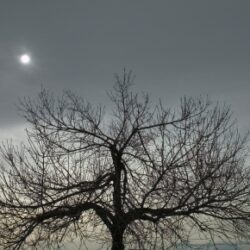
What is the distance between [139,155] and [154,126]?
0.96 meters

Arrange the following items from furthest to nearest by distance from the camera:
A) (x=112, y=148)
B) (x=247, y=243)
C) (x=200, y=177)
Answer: (x=112, y=148) < (x=247, y=243) < (x=200, y=177)

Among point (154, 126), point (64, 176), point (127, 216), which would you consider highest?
point (154, 126)

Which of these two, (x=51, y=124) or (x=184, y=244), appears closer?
(x=184, y=244)

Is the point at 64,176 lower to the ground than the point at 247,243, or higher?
higher

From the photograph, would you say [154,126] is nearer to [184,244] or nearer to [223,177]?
[223,177]

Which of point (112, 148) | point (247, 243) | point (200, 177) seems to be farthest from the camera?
point (112, 148)

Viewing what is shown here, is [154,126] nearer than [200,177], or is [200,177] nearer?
[200,177]

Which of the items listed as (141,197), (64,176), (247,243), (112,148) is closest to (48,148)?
(64,176)

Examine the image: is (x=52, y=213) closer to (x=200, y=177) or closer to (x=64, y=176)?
(x=64, y=176)

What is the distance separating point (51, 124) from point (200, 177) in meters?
4.89

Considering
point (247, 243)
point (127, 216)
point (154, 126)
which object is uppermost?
point (154, 126)

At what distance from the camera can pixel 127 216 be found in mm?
12695

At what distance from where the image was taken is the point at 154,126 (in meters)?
13.8

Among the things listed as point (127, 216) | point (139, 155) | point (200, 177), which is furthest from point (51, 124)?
point (200, 177)
